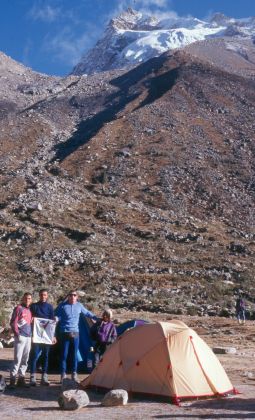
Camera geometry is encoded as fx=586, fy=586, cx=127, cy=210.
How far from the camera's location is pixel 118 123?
56.4 m

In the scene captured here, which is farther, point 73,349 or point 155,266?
point 155,266

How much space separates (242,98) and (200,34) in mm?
124020

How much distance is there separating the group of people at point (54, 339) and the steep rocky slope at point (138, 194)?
12.3 metres

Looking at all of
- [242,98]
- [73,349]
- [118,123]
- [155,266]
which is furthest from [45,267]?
[242,98]

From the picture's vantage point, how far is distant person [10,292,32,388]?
9578 mm

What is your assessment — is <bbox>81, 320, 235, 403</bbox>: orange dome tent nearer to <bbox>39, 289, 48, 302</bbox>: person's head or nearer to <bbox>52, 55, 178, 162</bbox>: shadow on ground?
<bbox>39, 289, 48, 302</bbox>: person's head

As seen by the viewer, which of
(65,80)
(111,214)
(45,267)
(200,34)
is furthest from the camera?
(200,34)

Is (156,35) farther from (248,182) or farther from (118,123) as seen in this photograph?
(248,182)

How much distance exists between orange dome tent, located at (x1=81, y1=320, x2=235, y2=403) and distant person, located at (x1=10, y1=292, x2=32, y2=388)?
1.07 m

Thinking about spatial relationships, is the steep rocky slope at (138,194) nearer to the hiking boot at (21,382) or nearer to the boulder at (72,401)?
the hiking boot at (21,382)

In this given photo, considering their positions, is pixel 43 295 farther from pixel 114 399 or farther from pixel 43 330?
pixel 114 399

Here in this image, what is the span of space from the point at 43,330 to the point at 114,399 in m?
1.95

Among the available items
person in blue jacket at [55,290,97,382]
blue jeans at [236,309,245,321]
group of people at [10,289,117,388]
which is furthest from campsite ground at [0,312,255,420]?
blue jeans at [236,309,245,321]

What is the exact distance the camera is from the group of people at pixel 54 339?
31.6ft
